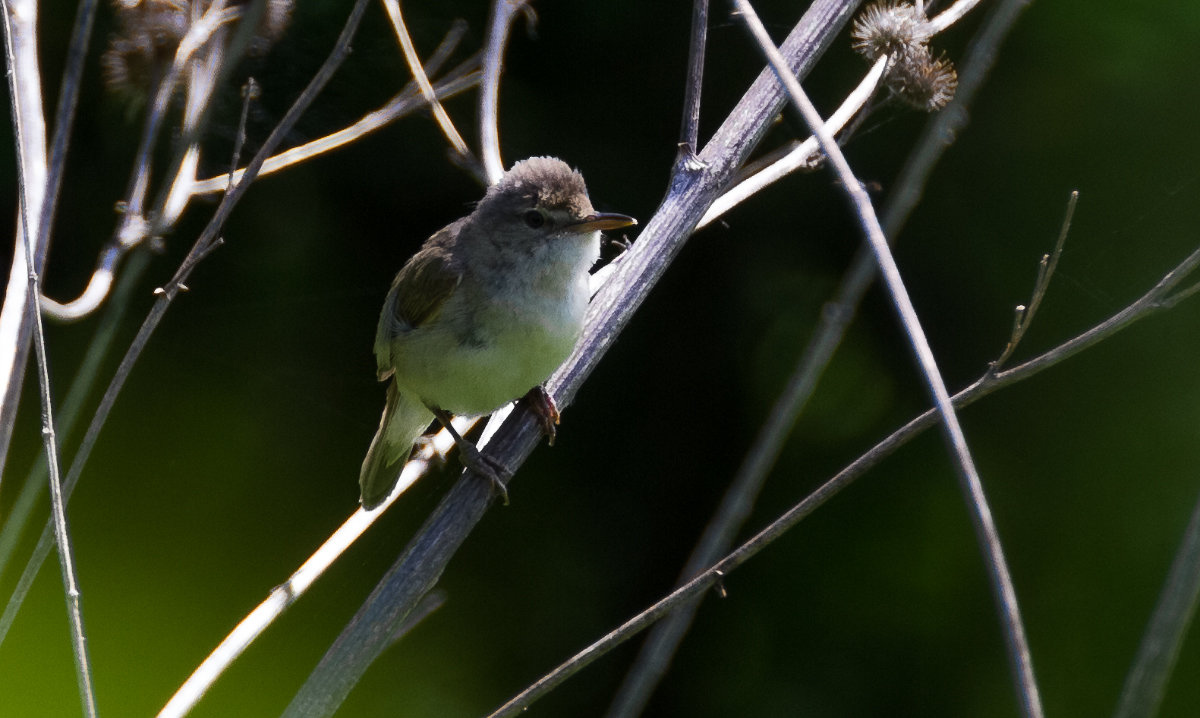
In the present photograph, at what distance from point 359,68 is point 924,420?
8.95 ft

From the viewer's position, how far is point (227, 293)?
12.1 ft

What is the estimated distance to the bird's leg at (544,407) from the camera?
2.20 metres

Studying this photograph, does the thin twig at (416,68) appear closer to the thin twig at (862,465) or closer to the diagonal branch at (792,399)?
the diagonal branch at (792,399)

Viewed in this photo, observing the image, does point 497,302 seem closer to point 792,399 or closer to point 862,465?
point 792,399

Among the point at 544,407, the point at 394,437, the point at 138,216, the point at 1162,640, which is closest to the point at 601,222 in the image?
the point at 544,407

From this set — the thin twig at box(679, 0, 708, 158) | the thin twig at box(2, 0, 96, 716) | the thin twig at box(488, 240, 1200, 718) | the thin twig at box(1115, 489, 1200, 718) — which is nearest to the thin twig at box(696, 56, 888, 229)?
the thin twig at box(679, 0, 708, 158)

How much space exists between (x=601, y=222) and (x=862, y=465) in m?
1.22

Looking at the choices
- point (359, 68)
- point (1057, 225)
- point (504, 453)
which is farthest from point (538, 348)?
point (1057, 225)

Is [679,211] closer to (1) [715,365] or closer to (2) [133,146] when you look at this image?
(1) [715,365]

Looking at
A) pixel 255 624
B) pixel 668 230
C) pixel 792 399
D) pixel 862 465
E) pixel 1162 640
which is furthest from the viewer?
pixel 668 230

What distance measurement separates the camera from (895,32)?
2211 millimetres

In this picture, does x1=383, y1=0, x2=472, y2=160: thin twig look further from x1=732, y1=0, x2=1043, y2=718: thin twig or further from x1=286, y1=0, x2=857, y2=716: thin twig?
x1=732, y1=0, x2=1043, y2=718: thin twig

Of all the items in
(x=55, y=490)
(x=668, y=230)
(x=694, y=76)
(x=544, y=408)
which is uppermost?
(x=694, y=76)

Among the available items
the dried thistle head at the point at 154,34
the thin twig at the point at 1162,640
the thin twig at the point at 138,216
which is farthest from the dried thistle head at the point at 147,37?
the thin twig at the point at 1162,640
